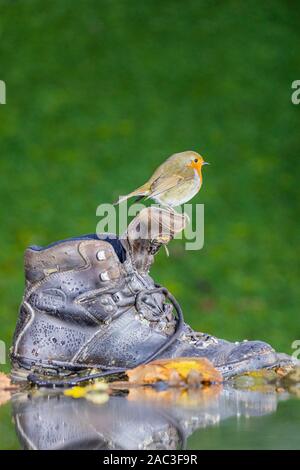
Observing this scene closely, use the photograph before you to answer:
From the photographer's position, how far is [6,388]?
9.36 feet

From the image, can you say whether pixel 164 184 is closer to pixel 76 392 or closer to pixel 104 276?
pixel 104 276

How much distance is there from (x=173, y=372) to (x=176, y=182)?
2.55 ft

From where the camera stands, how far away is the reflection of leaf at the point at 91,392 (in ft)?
8.71

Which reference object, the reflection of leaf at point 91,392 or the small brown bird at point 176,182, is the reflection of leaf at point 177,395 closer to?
the reflection of leaf at point 91,392

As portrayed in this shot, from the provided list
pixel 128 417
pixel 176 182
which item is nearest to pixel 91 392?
pixel 128 417

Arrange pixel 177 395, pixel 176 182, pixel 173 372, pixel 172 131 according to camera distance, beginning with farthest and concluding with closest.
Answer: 1. pixel 172 131
2. pixel 176 182
3. pixel 173 372
4. pixel 177 395

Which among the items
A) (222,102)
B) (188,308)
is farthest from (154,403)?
(222,102)

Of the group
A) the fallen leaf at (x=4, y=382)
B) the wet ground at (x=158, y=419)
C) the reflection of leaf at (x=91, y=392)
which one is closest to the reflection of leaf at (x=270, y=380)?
the wet ground at (x=158, y=419)

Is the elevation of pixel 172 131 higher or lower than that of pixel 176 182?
higher

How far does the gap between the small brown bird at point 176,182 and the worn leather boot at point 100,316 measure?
510 millimetres

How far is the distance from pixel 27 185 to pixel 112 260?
14.0 feet

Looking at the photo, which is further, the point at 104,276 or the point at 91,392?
the point at 104,276

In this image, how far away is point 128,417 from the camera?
7.77ft

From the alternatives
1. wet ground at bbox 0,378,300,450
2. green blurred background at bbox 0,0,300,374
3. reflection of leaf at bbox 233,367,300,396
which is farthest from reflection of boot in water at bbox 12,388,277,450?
green blurred background at bbox 0,0,300,374
